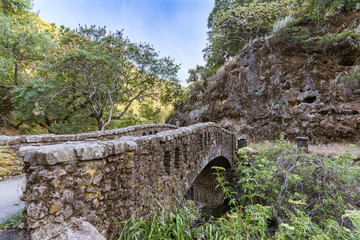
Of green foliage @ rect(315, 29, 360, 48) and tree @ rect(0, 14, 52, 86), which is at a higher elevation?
tree @ rect(0, 14, 52, 86)

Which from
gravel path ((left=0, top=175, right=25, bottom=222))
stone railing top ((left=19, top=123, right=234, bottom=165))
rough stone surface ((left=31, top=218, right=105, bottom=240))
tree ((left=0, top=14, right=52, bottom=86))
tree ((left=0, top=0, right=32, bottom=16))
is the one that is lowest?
gravel path ((left=0, top=175, right=25, bottom=222))

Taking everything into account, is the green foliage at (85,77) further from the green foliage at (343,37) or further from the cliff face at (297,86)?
the green foliage at (343,37)

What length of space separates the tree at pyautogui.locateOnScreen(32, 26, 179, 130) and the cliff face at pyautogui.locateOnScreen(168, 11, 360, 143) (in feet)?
17.3

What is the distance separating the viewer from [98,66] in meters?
9.57

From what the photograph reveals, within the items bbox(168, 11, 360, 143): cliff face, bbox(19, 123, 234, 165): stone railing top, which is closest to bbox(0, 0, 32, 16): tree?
bbox(168, 11, 360, 143): cliff face

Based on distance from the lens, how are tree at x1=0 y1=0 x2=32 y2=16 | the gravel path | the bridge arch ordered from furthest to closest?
tree at x1=0 y1=0 x2=32 y2=16, the bridge arch, the gravel path

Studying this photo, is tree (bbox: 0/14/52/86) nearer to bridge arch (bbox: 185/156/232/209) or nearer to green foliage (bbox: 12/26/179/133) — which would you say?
green foliage (bbox: 12/26/179/133)

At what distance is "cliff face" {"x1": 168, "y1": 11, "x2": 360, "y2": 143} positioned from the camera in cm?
789

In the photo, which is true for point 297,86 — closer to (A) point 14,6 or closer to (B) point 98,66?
(B) point 98,66

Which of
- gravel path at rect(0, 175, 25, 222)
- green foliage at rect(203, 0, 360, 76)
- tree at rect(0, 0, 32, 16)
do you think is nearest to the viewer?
gravel path at rect(0, 175, 25, 222)

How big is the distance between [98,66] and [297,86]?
38.3 feet

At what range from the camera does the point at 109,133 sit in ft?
19.6

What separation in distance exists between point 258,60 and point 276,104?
3.49m

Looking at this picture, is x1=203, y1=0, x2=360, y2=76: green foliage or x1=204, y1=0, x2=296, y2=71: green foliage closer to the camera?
x1=203, y1=0, x2=360, y2=76: green foliage
